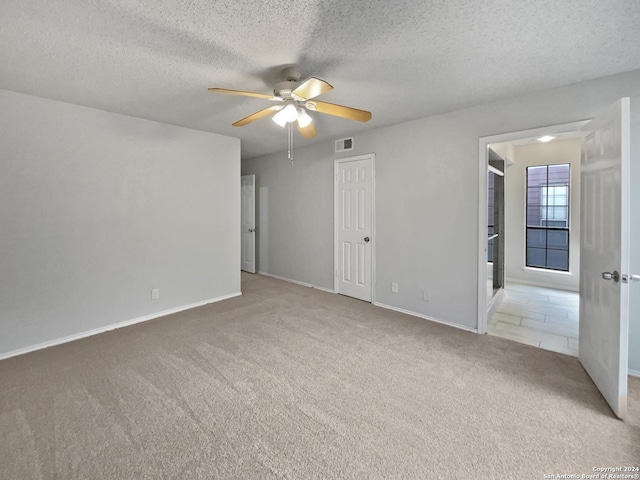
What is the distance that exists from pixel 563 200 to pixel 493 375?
185 inches

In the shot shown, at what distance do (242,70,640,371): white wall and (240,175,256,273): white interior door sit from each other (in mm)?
1813

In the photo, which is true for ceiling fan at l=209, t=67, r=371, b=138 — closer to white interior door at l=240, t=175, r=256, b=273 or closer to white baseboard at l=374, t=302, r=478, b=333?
white baseboard at l=374, t=302, r=478, b=333

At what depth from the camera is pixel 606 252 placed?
6.57 ft

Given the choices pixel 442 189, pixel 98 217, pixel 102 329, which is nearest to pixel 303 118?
pixel 442 189

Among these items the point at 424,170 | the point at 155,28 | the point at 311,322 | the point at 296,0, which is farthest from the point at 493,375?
the point at 155,28

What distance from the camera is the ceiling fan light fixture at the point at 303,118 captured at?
256 cm

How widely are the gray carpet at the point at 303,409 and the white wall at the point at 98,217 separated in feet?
1.46

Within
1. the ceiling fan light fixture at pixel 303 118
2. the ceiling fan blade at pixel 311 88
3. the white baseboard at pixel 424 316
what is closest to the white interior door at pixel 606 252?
the white baseboard at pixel 424 316

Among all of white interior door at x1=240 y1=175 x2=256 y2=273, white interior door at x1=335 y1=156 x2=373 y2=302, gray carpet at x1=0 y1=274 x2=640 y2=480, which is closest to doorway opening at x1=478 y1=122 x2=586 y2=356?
gray carpet at x1=0 y1=274 x2=640 y2=480

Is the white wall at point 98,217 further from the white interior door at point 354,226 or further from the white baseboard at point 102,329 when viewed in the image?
the white interior door at point 354,226

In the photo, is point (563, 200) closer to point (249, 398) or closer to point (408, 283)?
point (408, 283)

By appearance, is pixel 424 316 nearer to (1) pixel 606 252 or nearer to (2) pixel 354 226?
(2) pixel 354 226

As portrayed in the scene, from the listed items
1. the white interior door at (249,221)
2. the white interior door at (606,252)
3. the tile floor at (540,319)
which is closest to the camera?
the white interior door at (606,252)

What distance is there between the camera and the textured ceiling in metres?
1.62
